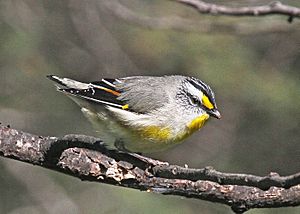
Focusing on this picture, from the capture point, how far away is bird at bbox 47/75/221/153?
5129 mm

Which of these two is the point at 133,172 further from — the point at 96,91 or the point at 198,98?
the point at 198,98

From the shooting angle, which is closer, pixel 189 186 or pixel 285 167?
pixel 189 186

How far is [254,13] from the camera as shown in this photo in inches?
186

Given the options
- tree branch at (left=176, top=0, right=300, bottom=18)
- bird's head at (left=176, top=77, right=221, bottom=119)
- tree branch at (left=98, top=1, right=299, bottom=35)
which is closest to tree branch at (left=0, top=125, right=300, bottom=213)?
bird's head at (left=176, top=77, right=221, bottom=119)

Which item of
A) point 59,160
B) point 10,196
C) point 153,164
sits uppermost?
point 153,164

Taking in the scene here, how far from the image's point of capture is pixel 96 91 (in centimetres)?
526

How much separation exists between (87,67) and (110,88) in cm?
418

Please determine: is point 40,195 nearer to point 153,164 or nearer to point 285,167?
point 285,167

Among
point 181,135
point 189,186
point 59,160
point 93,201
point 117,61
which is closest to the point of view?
point 189,186

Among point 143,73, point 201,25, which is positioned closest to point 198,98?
point 201,25

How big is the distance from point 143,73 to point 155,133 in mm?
4169

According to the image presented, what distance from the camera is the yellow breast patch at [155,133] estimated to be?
5.09 metres

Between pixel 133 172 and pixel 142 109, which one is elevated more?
pixel 142 109

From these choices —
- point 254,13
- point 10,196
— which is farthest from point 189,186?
point 10,196
